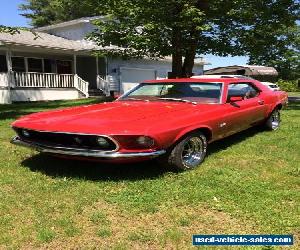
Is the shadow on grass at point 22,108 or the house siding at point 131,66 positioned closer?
the shadow on grass at point 22,108

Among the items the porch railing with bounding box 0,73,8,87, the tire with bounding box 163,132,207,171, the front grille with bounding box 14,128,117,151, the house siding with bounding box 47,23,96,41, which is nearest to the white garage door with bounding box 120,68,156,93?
the house siding with bounding box 47,23,96,41

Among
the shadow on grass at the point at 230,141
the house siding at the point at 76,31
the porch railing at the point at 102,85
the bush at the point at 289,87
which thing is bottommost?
the bush at the point at 289,87

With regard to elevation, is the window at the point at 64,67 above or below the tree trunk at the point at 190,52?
below

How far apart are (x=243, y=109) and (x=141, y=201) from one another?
10.5 ft

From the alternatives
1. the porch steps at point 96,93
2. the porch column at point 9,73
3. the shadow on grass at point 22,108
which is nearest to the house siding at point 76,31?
the porch steps at point 96,93

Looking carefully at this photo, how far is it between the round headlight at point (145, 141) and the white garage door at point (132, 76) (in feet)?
71.5

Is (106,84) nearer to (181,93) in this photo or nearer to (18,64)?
(18,64)

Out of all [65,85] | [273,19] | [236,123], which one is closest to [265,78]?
[273,19]

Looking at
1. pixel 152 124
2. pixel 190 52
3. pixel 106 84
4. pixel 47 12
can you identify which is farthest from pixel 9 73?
pixel 47 12

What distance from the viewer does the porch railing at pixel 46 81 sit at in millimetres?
20156

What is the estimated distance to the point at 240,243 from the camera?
3479 millimetres

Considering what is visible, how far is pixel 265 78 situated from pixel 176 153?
25.8 m

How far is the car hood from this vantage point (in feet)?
16.1

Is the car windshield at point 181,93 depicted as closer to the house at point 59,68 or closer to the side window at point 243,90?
the side window at point 243,90
